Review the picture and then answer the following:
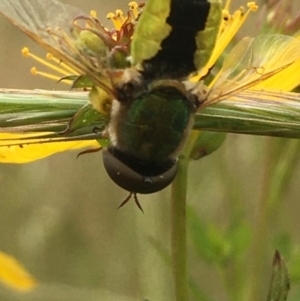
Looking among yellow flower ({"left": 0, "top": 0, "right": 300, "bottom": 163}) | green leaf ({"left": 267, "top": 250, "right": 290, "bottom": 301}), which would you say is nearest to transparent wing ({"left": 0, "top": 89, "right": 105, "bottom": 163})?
yellow flower ({"left": 0, "top": 0, "right": 300, "bottom": 163})

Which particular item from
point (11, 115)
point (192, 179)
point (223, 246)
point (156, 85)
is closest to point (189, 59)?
point (156, 85)

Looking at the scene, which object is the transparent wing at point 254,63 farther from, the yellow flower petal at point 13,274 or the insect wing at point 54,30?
the yellow flower petal at point 13,274

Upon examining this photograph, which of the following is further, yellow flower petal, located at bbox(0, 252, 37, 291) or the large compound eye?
yellow flower petal, located at bbox(0, 252, 37, 291)

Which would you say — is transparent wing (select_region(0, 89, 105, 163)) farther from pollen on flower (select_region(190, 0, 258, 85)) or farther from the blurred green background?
the blurred green background

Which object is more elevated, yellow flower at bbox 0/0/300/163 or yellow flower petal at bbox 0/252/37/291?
yellow flower at bbox 0/0/300/163

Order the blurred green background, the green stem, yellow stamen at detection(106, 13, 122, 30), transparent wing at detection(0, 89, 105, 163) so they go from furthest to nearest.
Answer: the blurred green background → yellow stamen at detection(106, 13, 122, 30) → the green stem → transparent wing at detection(0, 89, 105, 163)

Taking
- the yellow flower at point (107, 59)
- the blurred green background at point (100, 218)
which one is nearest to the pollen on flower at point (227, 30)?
the yellow flower at point (107, 59)
